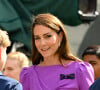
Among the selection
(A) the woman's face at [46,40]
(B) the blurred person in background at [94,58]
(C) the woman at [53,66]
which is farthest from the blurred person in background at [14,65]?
(A) the woman's face at [46,40]

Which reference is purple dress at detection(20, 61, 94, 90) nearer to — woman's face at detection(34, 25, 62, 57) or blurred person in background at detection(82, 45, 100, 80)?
woman's face at detection(34, 25, 62, 57)

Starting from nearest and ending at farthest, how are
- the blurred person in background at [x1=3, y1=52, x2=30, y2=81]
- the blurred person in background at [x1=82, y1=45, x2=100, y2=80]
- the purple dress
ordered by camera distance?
the purple dress → the blurred person in background at [x1=82, y1=45, x2=100, y2=80] → the blurred person in background at [x1=3, y1=52, x2=30, y2=81]

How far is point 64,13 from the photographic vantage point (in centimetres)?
553

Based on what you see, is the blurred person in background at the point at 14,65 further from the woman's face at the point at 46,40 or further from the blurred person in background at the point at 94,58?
the woman's face at the point at 46,40

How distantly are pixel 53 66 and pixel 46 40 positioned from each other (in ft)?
Result: 0.60

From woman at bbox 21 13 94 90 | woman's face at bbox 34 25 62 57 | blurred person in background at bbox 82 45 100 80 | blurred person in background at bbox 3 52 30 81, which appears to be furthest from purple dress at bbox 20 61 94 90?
blurred person in background at bbox 3 52 30 81

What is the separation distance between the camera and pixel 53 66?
9.66 ft

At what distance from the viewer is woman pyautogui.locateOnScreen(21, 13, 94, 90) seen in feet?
9.33

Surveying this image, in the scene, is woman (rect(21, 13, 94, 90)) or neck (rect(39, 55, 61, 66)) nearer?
woman (rect(21, 13, 94, 90))

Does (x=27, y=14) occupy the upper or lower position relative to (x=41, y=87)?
upper

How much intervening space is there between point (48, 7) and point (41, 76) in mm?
2660

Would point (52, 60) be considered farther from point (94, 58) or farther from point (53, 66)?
point (94, 58)

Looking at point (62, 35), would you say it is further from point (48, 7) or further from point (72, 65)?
point (48, 7)

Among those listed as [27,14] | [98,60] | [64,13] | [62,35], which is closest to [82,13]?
[64,13]
